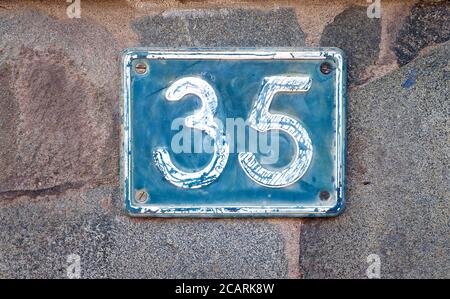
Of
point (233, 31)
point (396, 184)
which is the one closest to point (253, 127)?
point (233, 31)

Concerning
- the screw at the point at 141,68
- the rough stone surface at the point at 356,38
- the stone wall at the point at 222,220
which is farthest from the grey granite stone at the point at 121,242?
the rough stone surface at the point at 356,38

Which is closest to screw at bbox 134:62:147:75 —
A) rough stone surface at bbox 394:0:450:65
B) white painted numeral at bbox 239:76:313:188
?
white painted numeral at bbox 239:76:313:188

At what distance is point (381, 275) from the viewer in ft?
4.32

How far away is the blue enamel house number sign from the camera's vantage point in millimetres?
1276

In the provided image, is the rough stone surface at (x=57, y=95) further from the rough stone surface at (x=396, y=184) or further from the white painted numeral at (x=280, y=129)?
the rough stone surface at (x=396, y=184)

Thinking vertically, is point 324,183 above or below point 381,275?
above

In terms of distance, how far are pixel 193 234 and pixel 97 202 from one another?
19cm

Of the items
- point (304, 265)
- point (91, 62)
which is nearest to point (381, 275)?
point (304, 265)

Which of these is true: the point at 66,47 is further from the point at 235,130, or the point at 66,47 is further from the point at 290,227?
the point at 290,227

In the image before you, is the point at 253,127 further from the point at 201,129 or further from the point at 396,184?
→ the point at 396,184

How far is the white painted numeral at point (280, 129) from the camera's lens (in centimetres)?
127

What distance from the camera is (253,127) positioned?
1.28m

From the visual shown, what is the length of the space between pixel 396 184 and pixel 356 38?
287 millimetres

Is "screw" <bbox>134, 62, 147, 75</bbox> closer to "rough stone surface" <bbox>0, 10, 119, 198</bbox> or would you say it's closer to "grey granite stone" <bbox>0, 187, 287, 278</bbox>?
"rough stone surface" <bbox>0, 10, 119, 198</bbox>
